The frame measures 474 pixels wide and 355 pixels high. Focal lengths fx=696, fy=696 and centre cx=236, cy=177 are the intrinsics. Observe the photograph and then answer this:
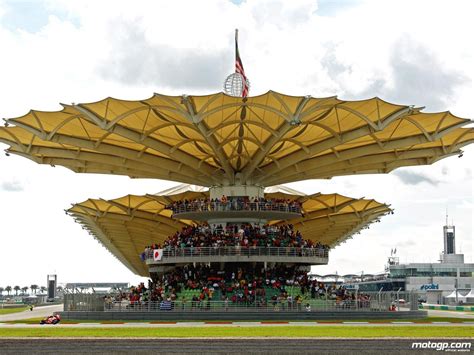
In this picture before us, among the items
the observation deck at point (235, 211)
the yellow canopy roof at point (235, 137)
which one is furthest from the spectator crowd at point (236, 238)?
the yellow canopy roof at point (235, 137)

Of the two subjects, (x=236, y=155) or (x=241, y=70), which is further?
(x=236, y=155)

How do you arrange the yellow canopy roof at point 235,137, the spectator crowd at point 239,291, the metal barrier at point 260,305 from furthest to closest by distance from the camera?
the spectator crowd at point 239,291 < the yellow canopy roof at point 235,137 < the metal barrier at point 260,305

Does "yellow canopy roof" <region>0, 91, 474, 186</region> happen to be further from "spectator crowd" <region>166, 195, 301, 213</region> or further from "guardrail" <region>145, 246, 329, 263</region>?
"guardrail" <region>145, 246, 329, 263</region>

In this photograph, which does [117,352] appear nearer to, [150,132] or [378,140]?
[150,132]

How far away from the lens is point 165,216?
9050cm

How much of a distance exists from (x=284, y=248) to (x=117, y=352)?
107 ft

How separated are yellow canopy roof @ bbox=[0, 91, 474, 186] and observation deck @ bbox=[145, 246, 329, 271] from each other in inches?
313

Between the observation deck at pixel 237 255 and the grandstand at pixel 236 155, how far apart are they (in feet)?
0.28

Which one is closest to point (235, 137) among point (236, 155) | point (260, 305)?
point (236, 155)

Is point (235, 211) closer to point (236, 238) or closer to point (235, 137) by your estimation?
point (236, 238)

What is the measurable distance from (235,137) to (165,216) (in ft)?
117

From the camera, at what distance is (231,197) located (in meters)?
63.9

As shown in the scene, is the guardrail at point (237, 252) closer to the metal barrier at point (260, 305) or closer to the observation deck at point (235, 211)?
the observation deck at point (235, 211)

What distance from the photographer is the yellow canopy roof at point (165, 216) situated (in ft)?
270
